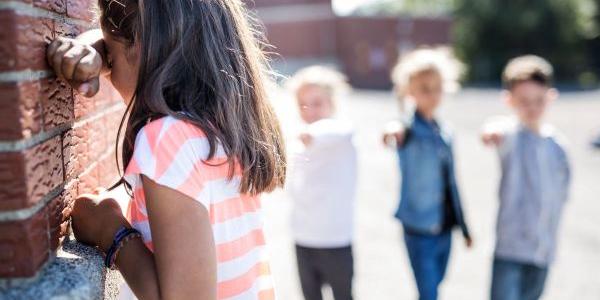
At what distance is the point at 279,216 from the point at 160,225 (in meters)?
5.85

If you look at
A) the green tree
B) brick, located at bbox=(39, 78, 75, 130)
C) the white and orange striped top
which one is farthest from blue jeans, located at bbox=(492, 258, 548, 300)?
the green tree

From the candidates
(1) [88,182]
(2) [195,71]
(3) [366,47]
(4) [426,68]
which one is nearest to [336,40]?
(3) [366,47]

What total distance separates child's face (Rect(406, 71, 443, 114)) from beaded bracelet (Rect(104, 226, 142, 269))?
9.90ft

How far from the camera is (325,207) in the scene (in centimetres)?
387

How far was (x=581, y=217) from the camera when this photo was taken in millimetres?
6848

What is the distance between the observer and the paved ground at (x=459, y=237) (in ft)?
15.7

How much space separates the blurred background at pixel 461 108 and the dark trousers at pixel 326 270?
2.13 feet

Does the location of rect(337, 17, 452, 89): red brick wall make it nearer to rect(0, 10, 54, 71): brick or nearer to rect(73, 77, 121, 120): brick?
rect(73, 77, 121, 120): brick

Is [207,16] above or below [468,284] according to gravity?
above

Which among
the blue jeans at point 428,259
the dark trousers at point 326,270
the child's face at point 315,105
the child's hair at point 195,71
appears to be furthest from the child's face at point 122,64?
the blue jeans at point 428,259

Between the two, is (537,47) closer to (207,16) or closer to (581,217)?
(581,217)

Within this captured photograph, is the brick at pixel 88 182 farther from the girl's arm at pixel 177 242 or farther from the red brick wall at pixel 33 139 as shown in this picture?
the girl's arm at pixel 177 242

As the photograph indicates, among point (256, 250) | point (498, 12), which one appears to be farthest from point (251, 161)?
point (498, 12)

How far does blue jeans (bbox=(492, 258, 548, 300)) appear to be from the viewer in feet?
12.3
